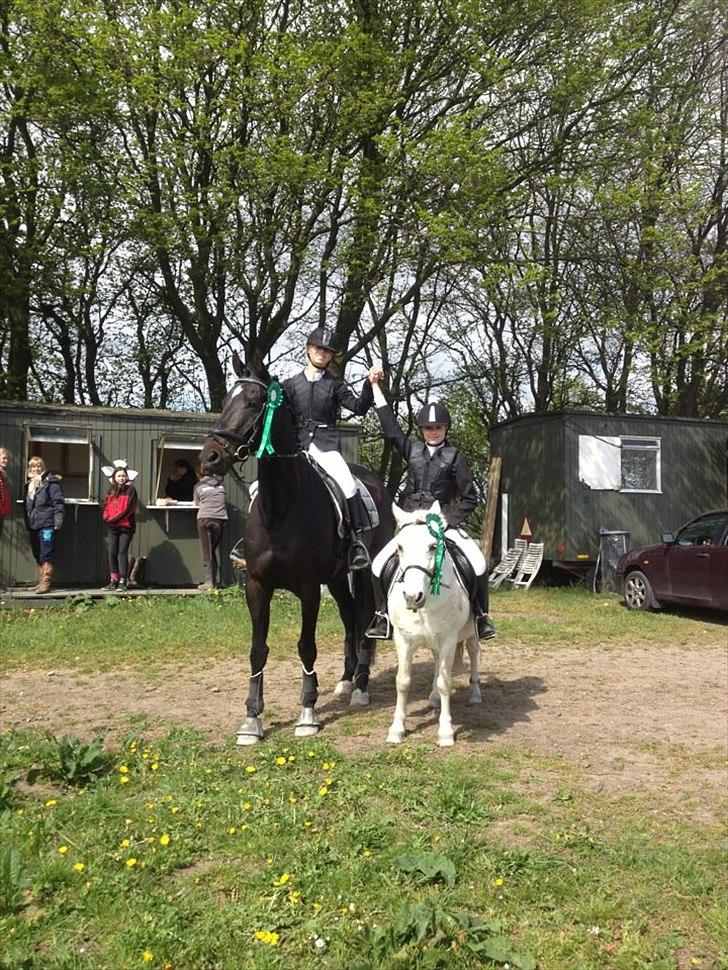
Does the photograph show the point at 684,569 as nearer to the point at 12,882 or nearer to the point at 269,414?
the point at 269,414

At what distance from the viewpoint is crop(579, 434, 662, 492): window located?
54.7 feet

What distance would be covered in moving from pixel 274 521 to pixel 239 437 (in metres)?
0.89

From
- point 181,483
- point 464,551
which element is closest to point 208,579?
point 181,483

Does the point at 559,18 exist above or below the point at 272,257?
above

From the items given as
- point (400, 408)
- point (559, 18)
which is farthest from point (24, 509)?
point (400, 408)

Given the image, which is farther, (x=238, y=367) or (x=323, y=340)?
(x=323, y=340)

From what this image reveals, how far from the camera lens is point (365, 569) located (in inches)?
278

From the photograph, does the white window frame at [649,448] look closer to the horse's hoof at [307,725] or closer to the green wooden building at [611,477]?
the green wooden building at [611,477]

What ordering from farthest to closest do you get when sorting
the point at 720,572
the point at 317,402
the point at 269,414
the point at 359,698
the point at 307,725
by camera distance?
the point at 720,572
the point at 359,698
the point at 317,402
the point at 307,725
the point at 269,414

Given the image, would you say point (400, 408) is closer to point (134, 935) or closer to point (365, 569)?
point (365, 569)

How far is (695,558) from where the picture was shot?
12.6 meters

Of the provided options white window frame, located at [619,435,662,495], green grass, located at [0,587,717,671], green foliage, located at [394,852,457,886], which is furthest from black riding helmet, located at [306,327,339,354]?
white window frame, located at [619,435,662,495]

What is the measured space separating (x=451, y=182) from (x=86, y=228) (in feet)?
26.2

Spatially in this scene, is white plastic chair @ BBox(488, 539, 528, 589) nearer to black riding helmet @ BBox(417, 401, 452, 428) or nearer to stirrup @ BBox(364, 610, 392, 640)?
Result: black riding helmet @ BBox(417, 401, 452, 428)
